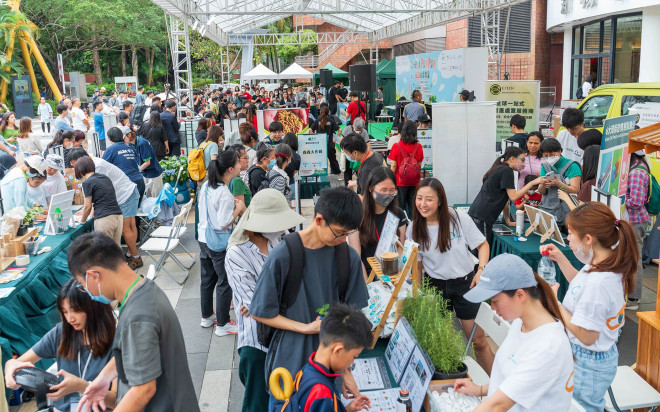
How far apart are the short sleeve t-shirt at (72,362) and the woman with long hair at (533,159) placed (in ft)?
17.1

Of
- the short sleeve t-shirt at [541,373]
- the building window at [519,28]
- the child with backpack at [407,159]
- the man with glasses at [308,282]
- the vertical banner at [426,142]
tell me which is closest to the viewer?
the short sleeve t-shirt at [541,373]

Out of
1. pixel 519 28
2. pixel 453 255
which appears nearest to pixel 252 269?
pixel 453 255

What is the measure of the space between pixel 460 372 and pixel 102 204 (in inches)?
193

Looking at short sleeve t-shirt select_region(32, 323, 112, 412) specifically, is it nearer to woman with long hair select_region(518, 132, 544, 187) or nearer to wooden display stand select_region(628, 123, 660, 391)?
wooden display stand select_region(628, 123, 660, 391)

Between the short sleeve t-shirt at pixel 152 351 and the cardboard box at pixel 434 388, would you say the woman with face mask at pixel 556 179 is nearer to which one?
the cardboard box at pixel 434 388

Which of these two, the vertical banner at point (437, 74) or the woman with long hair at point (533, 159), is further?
the vertical banner at point (437, 74)

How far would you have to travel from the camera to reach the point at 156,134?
1104 centimetres

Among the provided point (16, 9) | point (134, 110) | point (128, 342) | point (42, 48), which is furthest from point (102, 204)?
point (42, 48)

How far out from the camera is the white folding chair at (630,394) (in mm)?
3352

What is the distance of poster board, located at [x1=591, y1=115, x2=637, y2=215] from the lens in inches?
192

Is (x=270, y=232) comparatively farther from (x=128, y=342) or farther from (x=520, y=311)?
(x=520, y=311)

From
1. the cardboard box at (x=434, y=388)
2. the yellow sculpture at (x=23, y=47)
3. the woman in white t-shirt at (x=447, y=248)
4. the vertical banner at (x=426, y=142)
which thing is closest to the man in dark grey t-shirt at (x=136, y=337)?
the cardboard box at (x=434, y=388)

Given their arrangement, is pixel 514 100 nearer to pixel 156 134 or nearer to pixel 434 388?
pixel 156 134

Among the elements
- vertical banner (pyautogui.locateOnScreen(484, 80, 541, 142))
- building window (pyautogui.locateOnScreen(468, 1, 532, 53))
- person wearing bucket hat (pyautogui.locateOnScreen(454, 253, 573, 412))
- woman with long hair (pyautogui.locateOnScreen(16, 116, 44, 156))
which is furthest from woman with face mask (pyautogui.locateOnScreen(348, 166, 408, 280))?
building window (pyautogui.locateOnScreen(468, 1, 532, 53))
